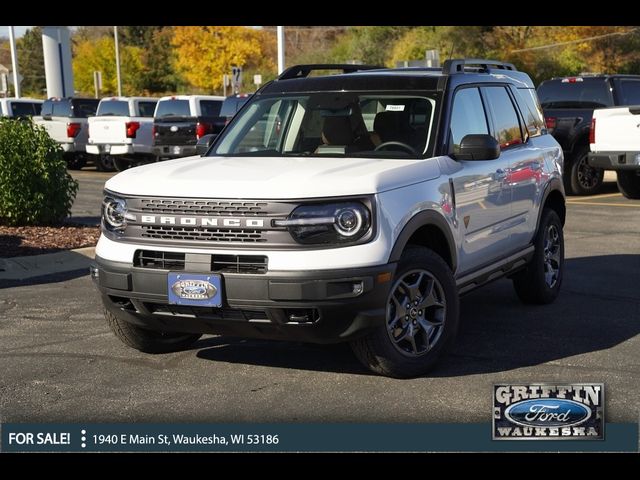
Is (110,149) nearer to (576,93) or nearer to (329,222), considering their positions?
(576,93)

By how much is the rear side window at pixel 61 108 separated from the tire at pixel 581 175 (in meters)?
15.4

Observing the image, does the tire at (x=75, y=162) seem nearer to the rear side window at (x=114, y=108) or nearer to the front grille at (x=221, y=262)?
the rear side window at (x=114, y=108)

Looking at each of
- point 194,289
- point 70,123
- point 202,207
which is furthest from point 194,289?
point 70,123

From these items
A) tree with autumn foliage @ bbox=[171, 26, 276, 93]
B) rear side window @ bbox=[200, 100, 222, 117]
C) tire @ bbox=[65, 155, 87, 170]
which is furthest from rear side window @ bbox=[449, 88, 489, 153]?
tree with autumn foliage @ bbox=[171, 26, 276, 93]

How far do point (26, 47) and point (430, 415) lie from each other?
100 meters

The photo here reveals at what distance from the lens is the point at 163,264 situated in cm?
560

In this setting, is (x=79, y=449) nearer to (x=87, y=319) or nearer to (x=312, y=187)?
(x=312, y=187)

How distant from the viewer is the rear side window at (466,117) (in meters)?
6.55

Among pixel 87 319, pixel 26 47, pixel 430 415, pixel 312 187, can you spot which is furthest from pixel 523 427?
pixel 26 47

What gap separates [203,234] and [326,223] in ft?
2.40

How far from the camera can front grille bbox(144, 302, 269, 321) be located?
5.41 meters

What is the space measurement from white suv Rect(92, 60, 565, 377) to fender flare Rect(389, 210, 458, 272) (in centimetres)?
1

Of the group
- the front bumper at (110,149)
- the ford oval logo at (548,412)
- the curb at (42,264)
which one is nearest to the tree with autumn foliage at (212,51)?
the front bumper at (110,149)

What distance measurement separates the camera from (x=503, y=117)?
744 cm
